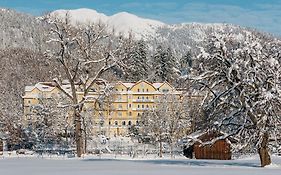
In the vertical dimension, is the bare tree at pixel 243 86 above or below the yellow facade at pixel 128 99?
below

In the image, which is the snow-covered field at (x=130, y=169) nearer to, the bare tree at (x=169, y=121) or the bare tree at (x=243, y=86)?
the bare tree at (x=243, y=86)

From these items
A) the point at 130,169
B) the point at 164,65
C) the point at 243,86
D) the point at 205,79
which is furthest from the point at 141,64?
the point at 130,169

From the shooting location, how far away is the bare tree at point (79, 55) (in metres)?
39.1

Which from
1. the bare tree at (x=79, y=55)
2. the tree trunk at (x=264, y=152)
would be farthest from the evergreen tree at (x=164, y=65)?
the tree trunk at (x=264, y=152)

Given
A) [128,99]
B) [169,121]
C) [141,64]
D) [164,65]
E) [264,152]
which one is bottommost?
[264,152]

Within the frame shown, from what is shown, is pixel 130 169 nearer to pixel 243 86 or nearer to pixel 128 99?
pixel 243 86

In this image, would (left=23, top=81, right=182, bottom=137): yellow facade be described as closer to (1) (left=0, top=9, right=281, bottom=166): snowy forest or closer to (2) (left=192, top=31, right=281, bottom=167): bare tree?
(1) (left=0, top=9, right=281, bottom=166): snowy forest

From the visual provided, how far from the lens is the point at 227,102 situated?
92.9 feet

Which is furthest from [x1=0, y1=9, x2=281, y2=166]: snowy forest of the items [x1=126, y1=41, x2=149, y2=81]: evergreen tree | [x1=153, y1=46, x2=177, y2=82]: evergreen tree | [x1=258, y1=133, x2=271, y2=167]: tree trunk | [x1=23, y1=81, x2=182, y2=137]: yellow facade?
[x1=153, y1=46, x2=177, y2=82]: evergreen tree

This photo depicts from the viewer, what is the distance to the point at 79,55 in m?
40.9

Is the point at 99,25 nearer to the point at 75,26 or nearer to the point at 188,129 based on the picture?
the point at 75,26

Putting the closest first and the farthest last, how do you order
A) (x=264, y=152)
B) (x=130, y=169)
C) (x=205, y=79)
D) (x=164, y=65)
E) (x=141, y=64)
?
(x=130, y=169), (x=205, y=79), (x=264, y=152), (x=141, y=64), (x=164, y=65)

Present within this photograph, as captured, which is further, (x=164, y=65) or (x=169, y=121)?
(x=164, y=65)

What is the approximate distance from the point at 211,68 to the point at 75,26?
57.6ft
